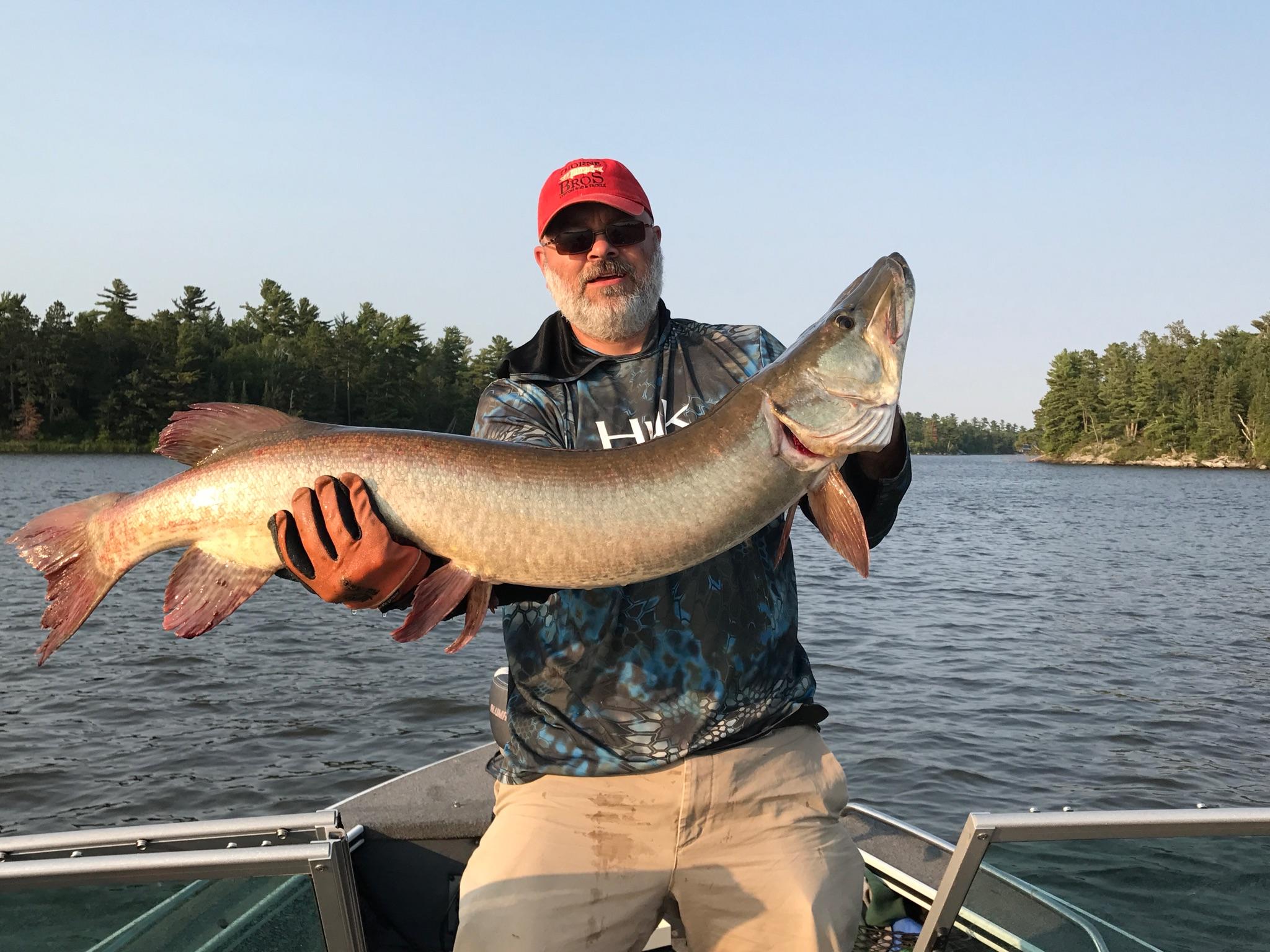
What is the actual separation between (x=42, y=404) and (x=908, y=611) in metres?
69.0

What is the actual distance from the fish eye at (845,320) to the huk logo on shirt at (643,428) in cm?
67

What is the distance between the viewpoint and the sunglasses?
10.7 ft

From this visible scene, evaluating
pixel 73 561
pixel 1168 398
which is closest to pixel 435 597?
pixel 73 561

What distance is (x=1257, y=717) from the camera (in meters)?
11.6

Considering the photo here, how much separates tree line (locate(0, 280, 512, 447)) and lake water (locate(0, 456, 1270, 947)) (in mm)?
50332

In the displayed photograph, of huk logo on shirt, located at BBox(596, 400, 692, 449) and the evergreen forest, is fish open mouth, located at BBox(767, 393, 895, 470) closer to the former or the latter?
huk logo on shirt, located at BBox(596, 400, 692, 449)

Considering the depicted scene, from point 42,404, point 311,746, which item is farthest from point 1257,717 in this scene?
point 42,404

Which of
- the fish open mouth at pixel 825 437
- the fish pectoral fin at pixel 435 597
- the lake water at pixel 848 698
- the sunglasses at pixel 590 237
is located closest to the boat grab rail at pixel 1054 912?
the fish open mouth at pixel 825 437

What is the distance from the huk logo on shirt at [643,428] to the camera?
10.1 ft

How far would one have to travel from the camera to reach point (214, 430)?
2.76 meters

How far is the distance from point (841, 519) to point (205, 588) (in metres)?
1.74

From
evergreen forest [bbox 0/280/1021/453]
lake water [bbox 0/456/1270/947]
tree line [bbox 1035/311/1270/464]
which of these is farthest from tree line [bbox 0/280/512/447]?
tree line [bbox 1035/311/1270/464]

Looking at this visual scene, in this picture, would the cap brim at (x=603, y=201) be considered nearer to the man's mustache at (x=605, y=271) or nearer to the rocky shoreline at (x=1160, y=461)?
the man's mustache at (x=605, y=271)

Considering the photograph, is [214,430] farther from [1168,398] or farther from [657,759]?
[1168,398]
